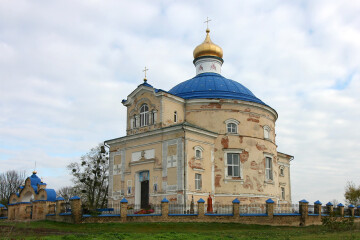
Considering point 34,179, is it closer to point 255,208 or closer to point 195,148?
point 195,148

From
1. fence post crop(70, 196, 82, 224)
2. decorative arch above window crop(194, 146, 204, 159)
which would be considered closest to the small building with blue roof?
fence post crop(70, 196, 82, 224)

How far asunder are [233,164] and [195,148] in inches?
143

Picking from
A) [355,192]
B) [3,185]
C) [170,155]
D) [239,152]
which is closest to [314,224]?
[239,152]

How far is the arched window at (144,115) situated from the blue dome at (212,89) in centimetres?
325

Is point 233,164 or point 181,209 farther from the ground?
point 233,164

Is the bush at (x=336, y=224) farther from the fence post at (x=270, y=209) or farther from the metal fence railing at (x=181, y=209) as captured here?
the metal fence railing at (x=181, y=209)

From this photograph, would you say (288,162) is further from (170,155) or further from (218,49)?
(170,155)

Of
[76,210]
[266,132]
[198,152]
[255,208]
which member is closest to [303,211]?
[255,208]

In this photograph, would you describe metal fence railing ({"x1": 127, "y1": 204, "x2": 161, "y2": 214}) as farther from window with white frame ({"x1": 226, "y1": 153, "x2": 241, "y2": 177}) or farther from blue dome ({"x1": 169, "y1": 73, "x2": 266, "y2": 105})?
blue dome ({"x1": 169, "y1": 73, "x2": 266, "y2": 105})

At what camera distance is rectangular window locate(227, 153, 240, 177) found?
2775 centimetres

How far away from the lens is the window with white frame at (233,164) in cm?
2775

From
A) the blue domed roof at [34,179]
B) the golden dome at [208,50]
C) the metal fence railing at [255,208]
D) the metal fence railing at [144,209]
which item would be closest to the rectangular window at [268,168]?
the metal fence railing at [255,208]

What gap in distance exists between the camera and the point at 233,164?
28.0 meters

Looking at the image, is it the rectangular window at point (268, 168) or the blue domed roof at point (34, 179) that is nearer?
the blue domed roof at point (34, 179)
